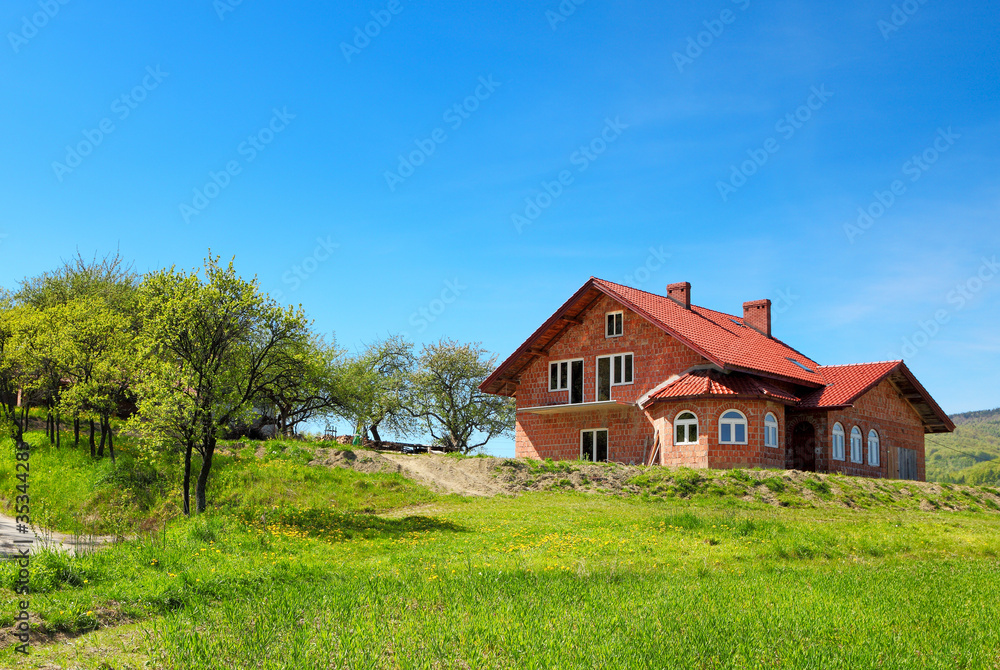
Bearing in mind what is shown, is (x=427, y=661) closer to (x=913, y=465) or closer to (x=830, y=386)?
(x=830, y=386)

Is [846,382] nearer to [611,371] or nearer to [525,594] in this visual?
[611,371]

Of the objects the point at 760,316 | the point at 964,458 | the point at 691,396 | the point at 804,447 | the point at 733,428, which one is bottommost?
the point at 964,458

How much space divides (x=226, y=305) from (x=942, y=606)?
16744 millimetres

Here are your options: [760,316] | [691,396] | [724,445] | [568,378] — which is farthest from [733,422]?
[760,316]

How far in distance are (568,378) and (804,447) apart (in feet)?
35.6

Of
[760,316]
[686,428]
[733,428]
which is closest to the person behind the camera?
[733,428]

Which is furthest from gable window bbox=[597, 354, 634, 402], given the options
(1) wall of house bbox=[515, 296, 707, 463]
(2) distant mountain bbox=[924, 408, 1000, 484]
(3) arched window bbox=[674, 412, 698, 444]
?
(2) distant mountain bbox=[924, 408, 1000, 484]

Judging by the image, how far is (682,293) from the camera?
129 ft

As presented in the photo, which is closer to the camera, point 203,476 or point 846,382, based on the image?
point 203,476

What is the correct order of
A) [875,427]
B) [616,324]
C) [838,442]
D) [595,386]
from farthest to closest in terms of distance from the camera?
1. [595,386]
2. [616,324]
3. [875,427]
4. [838,442]

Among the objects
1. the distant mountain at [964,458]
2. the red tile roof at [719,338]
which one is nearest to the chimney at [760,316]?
the red tile roof at [719,338]

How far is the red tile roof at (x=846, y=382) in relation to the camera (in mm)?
31703

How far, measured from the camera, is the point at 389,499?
2397 centimetres

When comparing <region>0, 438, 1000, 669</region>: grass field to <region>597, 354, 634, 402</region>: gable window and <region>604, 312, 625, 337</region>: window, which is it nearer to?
<region>597, 354, 634, 402</region>: gable window
